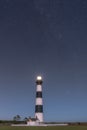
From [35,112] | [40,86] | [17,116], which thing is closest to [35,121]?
[35,112]

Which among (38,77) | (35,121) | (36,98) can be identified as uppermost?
(38,77)

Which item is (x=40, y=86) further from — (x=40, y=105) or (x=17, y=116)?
(x=17, y=116)

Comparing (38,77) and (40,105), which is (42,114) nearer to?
(40,105)

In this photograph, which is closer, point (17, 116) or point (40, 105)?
point (40, 105)

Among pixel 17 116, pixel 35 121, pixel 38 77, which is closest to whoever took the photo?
pixel 35 121

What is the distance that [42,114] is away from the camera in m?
87.3

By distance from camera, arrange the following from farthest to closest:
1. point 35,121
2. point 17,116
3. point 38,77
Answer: point 17,116
point 38,77
point 35,121

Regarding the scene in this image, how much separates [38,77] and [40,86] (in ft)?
12.9

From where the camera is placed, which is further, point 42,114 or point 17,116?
point 17,116

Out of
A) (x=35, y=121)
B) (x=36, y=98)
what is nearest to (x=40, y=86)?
(x=36, y=98)

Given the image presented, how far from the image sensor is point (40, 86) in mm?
88875

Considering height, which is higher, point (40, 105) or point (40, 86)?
point (40, 86)

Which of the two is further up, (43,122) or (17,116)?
(17,116)

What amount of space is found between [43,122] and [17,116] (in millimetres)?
36498
